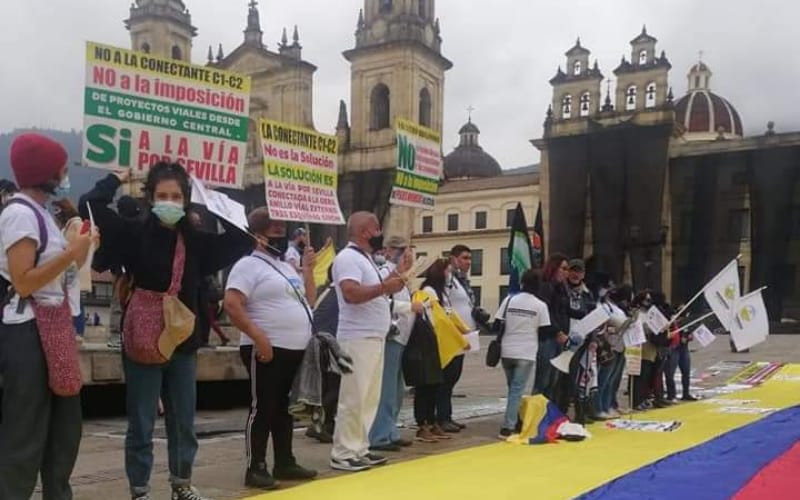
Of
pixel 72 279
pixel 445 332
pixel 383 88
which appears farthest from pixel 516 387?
pixel 383 88

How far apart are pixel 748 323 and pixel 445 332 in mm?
6572

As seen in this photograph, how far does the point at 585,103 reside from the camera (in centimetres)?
4919

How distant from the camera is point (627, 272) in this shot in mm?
42875

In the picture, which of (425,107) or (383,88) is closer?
(383,88)

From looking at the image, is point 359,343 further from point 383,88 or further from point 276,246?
point 383,88

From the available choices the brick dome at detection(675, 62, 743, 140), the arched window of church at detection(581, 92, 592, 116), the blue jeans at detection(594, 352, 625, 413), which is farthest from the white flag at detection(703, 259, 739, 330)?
the brick dome at detection(675, 62, 743, 140)

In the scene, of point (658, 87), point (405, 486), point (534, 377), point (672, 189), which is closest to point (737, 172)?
point (672, 189)

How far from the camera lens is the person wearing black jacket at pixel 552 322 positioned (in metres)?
7.51

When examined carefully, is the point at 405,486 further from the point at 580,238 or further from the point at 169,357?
the point at 580,238

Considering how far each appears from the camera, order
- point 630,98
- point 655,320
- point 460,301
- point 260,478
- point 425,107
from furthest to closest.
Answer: point 425,107, point 630,98, point 655,320, point 460,301, point 260,478

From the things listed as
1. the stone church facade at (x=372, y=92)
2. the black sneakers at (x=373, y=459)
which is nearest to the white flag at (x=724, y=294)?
the black sneakers at (x=373, y=459)

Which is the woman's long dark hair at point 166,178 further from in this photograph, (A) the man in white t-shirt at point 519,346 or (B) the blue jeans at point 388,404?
(A) the man in white t-shirt at point 519,346

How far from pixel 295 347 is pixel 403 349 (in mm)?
2095

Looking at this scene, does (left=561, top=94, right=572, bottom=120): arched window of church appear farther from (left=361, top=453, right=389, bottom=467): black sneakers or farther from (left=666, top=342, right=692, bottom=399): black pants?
(left=361, top=453, right=389, bottom=467): black sneakers
